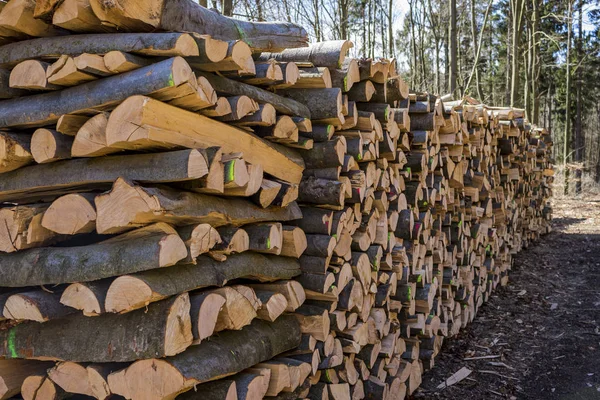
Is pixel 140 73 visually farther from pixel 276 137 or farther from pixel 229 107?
pixel 276 137

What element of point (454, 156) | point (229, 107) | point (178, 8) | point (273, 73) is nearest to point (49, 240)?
point (229, 107)

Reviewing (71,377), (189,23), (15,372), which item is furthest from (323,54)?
(15,372)

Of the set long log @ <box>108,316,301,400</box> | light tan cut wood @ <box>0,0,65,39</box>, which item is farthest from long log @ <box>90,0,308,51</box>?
long log @ <box>108,316,301,400</box>

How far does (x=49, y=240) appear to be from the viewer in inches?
Answer: 99.5

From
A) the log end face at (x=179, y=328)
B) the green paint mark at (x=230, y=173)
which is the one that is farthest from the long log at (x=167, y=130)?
the log end face at (x=179, y=328)

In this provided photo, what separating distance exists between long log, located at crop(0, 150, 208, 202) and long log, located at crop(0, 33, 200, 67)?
46 cm

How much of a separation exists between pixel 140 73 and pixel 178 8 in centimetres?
56

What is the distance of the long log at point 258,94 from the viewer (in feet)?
9.04

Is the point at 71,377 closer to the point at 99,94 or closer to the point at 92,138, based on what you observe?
the point at 92,138

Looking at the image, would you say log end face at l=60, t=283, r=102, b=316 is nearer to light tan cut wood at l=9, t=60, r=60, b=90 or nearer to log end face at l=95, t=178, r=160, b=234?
log end face at l=95, t=178, r=160, b=234

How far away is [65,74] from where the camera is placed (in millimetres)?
2359

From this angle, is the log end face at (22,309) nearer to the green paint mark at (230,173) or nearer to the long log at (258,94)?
the green paint mark at (230,173)

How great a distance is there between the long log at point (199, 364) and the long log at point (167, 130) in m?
0.91

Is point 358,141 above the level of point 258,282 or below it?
above
